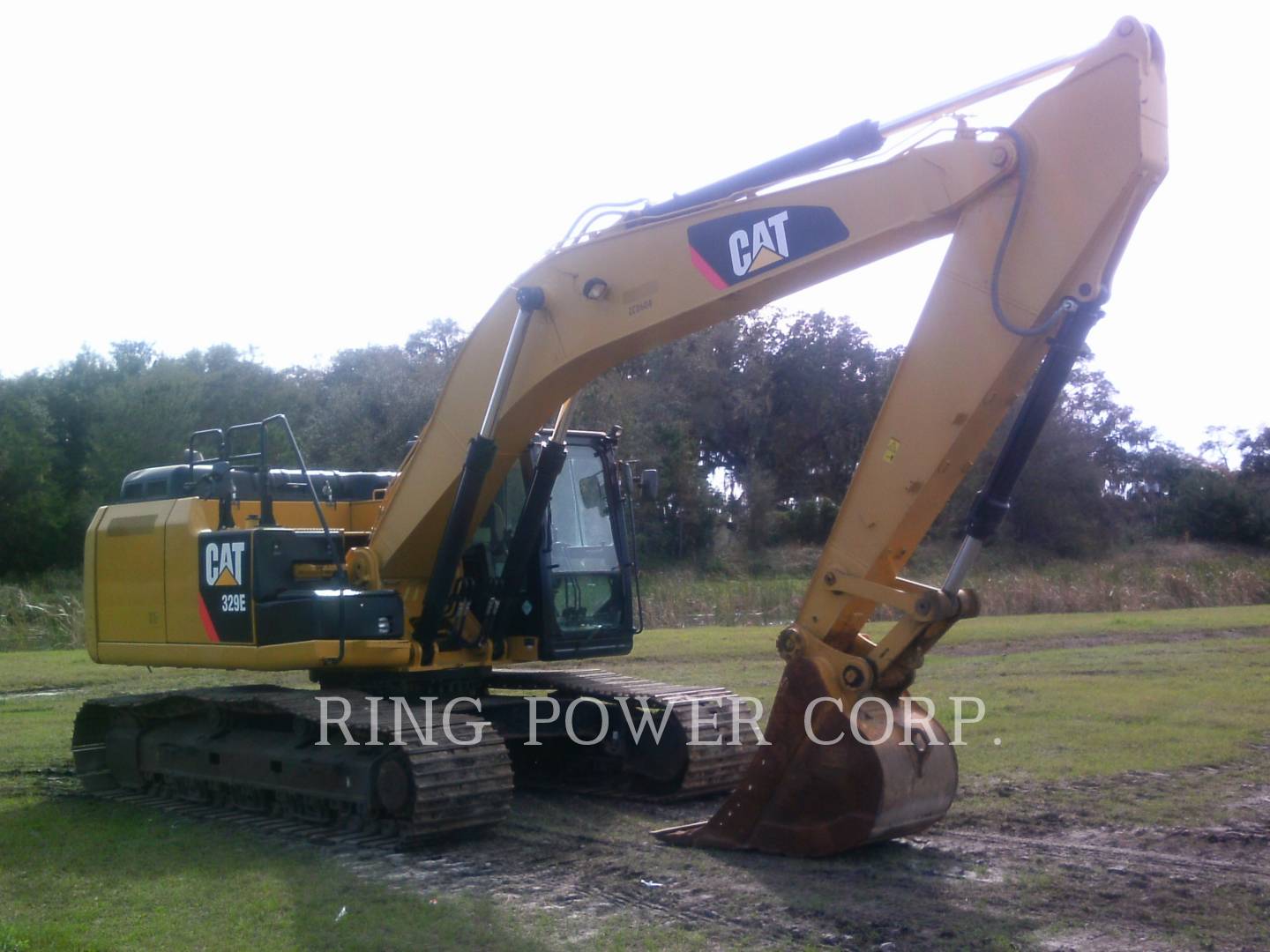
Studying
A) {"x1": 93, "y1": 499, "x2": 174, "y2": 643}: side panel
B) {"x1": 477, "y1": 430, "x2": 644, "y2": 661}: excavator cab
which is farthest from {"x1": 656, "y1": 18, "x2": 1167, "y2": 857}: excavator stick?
{"x1": 93, "y1": 499, "x2": 174, "y2": 643}: side panel

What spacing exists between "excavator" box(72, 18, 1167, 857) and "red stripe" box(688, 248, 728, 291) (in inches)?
0.6

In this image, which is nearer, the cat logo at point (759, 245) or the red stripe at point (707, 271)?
the cat logo at point (759, 245)

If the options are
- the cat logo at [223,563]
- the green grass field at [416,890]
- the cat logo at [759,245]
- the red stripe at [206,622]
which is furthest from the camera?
the red stripe at [206,622]

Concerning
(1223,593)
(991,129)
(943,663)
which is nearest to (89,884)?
(991,129)

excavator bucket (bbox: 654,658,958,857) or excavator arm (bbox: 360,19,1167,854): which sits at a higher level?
excavator arm (bbox: 360,19,1167,854)

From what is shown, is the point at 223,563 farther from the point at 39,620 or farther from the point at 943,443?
the point at 39,620

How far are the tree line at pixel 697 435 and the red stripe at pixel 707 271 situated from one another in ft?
89.5

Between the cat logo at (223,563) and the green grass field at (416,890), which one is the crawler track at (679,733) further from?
the cat logo at (223,563)

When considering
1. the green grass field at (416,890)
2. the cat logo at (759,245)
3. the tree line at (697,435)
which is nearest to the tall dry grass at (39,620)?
the green grass field at (416,890)

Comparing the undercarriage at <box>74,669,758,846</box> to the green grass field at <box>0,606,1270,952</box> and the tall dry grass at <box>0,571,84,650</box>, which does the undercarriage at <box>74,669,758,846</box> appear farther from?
the tall dry grass at <box>0,571,84,650</box>

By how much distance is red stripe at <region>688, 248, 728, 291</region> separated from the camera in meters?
7.23

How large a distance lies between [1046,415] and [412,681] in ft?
16.4

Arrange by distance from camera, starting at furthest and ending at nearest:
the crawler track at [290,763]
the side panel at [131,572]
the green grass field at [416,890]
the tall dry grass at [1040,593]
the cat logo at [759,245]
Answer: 1. the tall dry grass at [1040,593]
2. the side panel at [131,572]
3. the crawler track at [290,763]
4. the cat logo at [759,245]
5. the green grass field at [416,890]

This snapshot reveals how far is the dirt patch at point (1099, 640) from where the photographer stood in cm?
1930
